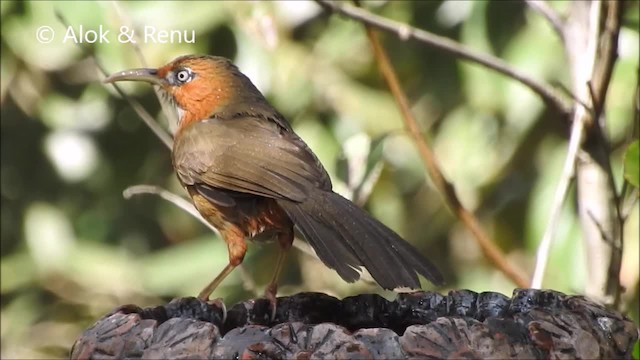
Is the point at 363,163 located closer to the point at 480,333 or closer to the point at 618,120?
the point at 618,120

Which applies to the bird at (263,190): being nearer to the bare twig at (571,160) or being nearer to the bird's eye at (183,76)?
the bird's eye at (183,76)

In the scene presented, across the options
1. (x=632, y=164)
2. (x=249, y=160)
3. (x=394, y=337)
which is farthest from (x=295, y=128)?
(x=394, y=337)

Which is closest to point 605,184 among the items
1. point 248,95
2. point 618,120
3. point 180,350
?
point 618,120

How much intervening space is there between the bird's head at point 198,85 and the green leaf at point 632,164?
114 centimetres

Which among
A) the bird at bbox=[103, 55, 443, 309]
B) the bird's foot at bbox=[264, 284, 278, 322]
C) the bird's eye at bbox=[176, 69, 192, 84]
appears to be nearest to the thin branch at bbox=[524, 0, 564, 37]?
the bird at bbox=[103, 55, 443, 309]

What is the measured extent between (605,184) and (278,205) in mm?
1120

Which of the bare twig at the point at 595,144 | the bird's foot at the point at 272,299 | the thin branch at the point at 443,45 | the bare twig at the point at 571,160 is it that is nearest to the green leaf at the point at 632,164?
the bare twig at the point at 571,160

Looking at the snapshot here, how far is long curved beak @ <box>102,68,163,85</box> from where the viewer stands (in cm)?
310

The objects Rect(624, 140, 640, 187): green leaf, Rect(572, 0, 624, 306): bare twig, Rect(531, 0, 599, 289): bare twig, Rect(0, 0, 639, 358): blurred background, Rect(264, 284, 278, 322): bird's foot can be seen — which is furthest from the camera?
Rect(0, 0, 639, 358): blurred background

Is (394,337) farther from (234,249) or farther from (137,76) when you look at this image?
(137,76)

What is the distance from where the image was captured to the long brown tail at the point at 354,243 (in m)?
2.24

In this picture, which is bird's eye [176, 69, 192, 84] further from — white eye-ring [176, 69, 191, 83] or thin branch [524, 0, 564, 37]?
thin branch [524, 0, 564, 37]

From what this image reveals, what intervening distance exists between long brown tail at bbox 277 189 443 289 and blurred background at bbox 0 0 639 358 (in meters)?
1.39

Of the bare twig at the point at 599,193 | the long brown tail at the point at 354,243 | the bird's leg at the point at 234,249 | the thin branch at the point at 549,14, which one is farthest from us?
the thin branch at the point at 549,14
